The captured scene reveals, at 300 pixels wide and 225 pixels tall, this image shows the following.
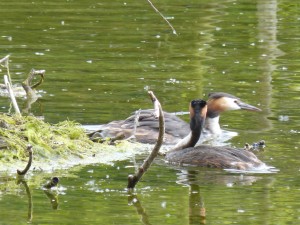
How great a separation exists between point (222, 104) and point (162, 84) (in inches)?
98.5

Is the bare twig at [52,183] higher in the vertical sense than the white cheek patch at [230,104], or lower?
higher

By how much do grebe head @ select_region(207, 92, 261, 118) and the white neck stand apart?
0.18 ft

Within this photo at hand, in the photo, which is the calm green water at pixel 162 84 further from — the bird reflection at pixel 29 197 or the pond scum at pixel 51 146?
the pond scum at pixel 51 146

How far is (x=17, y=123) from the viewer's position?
13.1m

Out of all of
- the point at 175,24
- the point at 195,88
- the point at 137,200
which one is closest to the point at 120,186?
the point at 137,200

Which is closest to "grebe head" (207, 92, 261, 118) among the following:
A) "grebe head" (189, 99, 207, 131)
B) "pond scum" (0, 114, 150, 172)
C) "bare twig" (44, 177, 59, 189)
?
"pond scum" (0, 114, 150, 172)

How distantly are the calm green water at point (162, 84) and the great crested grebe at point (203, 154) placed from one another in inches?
8.5

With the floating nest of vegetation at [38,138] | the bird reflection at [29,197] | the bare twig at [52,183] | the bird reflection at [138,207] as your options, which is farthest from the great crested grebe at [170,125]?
the bird reflection at [138,207]

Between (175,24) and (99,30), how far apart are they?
68.2 inches

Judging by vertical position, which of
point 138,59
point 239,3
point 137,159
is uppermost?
point 137,159

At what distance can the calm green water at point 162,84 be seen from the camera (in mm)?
10422

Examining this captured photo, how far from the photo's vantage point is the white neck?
48.1 ft

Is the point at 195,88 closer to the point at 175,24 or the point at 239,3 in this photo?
the point at 175,24

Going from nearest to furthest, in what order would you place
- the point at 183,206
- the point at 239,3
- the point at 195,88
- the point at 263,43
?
the point at 183,206, the point at 195,88, the point at 263,43, the point at 239,3
